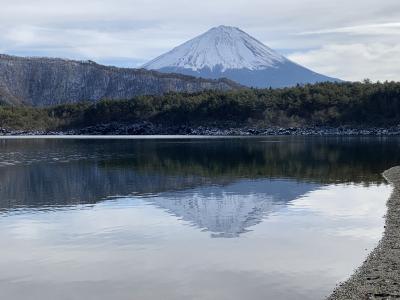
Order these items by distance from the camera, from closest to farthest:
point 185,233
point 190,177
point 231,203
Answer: point 185,233 → point 231,203 → point 190,177

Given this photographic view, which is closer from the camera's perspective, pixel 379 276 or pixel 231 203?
pixel 379 276

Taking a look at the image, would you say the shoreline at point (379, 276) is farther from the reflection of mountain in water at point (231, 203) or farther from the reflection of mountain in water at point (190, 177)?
the reflection of mountain in water at point (190, 177)

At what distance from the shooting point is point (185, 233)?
92.5 ft

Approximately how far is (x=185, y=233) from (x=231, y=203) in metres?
10.4

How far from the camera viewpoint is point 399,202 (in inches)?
1437

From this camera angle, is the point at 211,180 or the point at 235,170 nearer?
the point at 211,180

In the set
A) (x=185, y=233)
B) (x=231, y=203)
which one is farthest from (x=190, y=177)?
(x=185, y=233)

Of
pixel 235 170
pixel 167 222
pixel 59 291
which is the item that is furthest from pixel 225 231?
pixel 235 170

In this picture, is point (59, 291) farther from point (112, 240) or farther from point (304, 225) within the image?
point (304, 225)

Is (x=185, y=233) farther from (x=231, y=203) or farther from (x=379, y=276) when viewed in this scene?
(x=379, y=276)

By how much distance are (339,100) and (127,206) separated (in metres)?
170

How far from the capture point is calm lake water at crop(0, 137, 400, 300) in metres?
19.6

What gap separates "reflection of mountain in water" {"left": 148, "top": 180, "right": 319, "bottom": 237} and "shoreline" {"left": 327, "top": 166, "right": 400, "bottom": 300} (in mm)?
7171

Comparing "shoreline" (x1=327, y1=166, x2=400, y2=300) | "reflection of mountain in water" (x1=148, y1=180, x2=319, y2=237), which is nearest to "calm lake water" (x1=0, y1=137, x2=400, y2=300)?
"reflection of mountain in water" (x1=148, y1=180, x2=319, y2=237)
